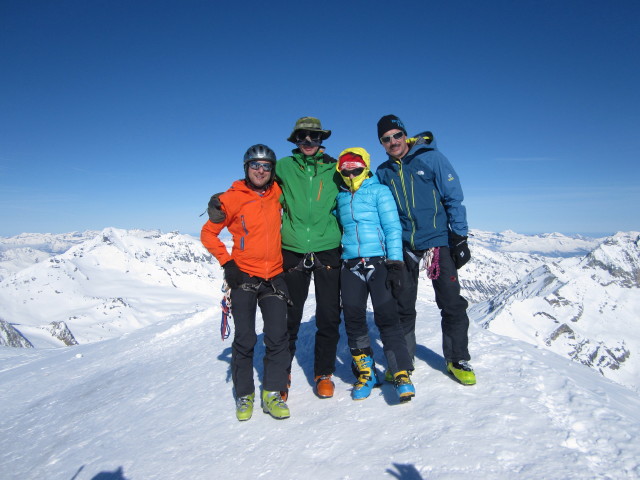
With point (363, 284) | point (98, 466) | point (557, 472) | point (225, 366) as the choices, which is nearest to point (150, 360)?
point (225, 366)

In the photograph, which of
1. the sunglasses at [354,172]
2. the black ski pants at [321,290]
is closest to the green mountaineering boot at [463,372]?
the black ski pants at [321,290]

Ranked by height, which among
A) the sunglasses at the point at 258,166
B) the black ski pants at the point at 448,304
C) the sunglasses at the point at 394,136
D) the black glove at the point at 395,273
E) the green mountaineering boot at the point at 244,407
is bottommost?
the green mountaineering boot at the point at 244,407

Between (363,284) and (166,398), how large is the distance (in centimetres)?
556

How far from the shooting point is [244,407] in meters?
6.09

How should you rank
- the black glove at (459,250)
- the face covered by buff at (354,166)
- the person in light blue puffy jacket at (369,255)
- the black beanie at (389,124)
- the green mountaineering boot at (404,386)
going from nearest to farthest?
the green mountaineering boot at (404,386), the person in light blue puffy jacket at (369,255), the face covered by buff at (354,166), the black glove at (459,250), the black beanie at (389,124)

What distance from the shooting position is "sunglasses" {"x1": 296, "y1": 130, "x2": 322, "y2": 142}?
6176 millimetres

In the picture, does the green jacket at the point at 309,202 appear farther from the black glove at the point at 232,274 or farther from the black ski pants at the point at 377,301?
the black glove at the point at 232,274

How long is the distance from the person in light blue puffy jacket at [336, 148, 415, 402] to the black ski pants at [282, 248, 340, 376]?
201mm

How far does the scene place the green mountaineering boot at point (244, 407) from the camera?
600 centimetres

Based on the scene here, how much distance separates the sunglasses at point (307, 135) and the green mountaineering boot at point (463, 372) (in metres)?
4.70

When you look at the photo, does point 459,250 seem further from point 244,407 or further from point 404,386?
point 244,407

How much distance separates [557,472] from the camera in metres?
3.85

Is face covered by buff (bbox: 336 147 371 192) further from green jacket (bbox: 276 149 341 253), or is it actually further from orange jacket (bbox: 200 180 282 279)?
orange jacket (bbox: 200 180 282 279)

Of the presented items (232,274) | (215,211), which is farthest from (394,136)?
(232,274)
